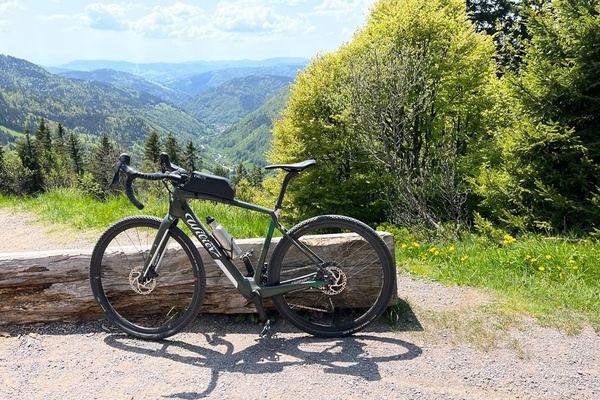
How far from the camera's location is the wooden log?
14.6 feet

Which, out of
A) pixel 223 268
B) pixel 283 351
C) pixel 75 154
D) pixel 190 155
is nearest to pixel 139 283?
pixel 223 268

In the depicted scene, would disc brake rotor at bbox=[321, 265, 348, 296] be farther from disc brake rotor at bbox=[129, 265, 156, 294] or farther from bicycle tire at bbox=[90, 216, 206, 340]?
disc brake rotor at bbox=[129, 265, 156, 294]

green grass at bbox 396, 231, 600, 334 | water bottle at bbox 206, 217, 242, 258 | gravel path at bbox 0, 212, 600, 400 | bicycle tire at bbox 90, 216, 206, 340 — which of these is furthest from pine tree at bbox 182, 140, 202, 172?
water bottle at bbox 206, 217, 242, 258

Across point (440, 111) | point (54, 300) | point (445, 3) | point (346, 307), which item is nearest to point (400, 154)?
point (440, 111)

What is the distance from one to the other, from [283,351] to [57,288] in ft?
7.85

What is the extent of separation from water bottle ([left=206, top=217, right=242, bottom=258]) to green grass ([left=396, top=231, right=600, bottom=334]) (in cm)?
268

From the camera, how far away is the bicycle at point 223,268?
410 cm

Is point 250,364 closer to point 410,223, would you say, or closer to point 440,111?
point 410,223

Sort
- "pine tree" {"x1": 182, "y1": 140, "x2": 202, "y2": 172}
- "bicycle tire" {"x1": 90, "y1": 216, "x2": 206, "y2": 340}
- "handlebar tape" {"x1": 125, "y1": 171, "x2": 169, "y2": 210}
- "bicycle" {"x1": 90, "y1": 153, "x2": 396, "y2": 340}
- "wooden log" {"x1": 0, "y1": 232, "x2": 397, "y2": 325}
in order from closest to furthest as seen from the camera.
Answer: "handlebar tape" {"x1": 125, "y1": 171, "x2": 169, "y2": 210}
"bicycle" {"x1": 90, "y1": 153, "x2": 396, "y2": 340}
"bicycle tire" {"x1": 90, "y1": 216, "x2": 206, "y2": 340}
"wooden log" {"x1": 0, "y1": 232, "x2": 397, "y2": 325}
"pine tree" {"x1": 182, "y1": 140, "x2": 202, "y2": 172}

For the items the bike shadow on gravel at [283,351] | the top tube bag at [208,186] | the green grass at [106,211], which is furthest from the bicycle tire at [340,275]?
the green grass at [106,211]

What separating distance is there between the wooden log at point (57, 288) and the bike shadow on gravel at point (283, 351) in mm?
346

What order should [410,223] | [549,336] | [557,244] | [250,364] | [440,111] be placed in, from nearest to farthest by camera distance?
[250,364] → [549,336] → [557,244] → [410,223] → [440,111]

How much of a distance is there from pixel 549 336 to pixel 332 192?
65.8 ft

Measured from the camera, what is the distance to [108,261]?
445cm
